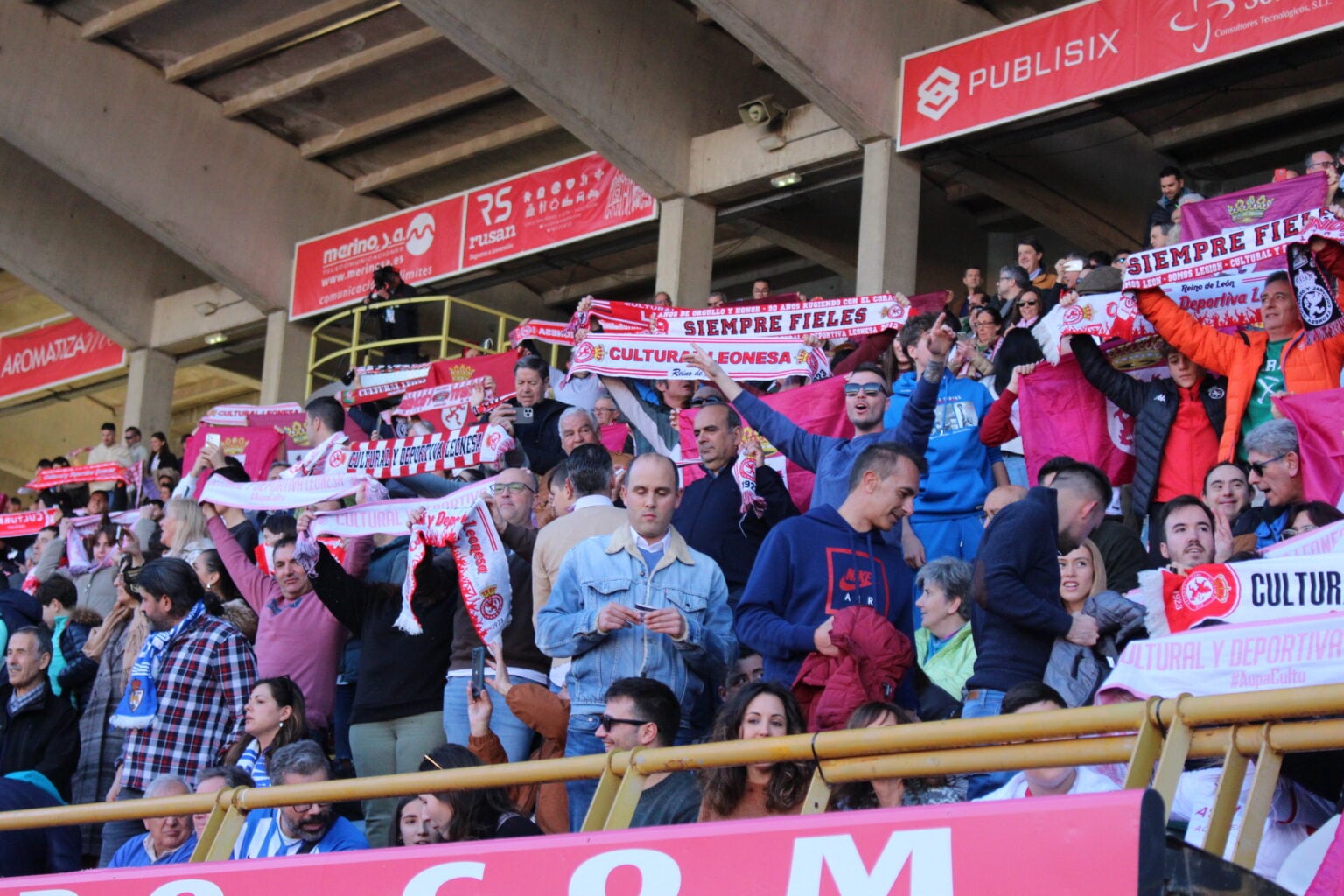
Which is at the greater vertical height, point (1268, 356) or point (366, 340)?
point (366, 340)

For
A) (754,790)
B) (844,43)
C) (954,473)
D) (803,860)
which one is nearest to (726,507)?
(954,473)

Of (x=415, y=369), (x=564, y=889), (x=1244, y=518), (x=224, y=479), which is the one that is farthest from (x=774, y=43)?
(x=564, y=889)

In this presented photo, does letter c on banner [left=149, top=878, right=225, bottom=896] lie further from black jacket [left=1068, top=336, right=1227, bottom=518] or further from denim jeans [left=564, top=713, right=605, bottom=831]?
black jacket [left=1068, top=336, right=1227, bottom=518]

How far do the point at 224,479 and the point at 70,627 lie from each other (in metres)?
1.14

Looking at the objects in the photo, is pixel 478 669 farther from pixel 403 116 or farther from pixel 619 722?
pixel 403 116

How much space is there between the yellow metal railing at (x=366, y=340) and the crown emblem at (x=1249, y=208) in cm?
798

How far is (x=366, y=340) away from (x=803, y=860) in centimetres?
1922

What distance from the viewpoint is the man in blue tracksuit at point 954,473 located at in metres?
7.50

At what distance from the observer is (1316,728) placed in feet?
8.18

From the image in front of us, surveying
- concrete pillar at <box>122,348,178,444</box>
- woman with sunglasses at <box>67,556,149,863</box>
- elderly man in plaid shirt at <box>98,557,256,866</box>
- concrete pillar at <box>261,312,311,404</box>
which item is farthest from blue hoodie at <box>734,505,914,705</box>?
concrete pillar at <box>122,348,178,444</box>

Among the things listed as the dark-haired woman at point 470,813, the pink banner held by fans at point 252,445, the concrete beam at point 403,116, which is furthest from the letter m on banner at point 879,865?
the concrete beam at point 403,116

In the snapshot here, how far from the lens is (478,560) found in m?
6.64

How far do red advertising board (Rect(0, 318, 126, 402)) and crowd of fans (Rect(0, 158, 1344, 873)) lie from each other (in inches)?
552

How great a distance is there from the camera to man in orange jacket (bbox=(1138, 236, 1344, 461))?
7.30 m
